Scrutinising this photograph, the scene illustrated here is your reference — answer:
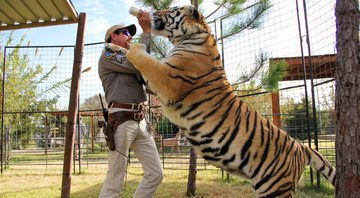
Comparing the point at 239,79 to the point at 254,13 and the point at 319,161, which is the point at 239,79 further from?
the point at 319,161

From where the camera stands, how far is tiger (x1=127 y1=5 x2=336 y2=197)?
305cm

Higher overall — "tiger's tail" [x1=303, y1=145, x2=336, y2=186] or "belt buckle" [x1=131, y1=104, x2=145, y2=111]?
"belt buckle" [x1=131, y1=104, x2=145, y2=111]

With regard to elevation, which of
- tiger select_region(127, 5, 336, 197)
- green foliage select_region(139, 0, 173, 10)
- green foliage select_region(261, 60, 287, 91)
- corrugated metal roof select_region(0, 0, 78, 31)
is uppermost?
green foliage select_region(139, 0, 173, 10)

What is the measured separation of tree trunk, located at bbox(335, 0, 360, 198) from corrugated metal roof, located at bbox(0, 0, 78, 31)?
3.52 meters

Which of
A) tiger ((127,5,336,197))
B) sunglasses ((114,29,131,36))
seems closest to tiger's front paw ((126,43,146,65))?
tiger ((127,5,336,197))

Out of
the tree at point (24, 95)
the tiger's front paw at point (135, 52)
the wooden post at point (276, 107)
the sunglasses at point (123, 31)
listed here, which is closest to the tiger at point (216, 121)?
the tiger's front paw at point (135, 52)

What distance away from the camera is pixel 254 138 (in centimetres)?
312

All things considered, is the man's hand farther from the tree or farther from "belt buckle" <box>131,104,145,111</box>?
the tree

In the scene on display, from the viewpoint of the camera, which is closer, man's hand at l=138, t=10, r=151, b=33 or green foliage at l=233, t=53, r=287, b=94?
man's hand at l=138, t=10, r=151, b=33

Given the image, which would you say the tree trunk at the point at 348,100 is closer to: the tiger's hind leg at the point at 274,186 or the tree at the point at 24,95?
the tiger's hind leg at the point at 274,186

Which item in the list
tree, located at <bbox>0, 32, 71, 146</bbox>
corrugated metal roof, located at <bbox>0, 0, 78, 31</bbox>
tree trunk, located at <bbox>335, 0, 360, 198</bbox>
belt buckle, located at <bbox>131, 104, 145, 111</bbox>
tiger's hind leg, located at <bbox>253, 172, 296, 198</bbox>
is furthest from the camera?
tree, located at <bbox>0, 32, 71, 146</bbox>

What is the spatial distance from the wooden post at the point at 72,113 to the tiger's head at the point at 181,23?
1.68 metres

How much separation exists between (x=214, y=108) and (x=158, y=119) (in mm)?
7837

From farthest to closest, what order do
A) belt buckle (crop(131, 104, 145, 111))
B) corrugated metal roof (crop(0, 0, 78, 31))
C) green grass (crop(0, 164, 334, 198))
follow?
green grass (crop(0, 164, 334, 198))
corrugated metal roof (crop(0, 0, 78, 31))
belt buckle (crop(131, 104, 145, 111))
